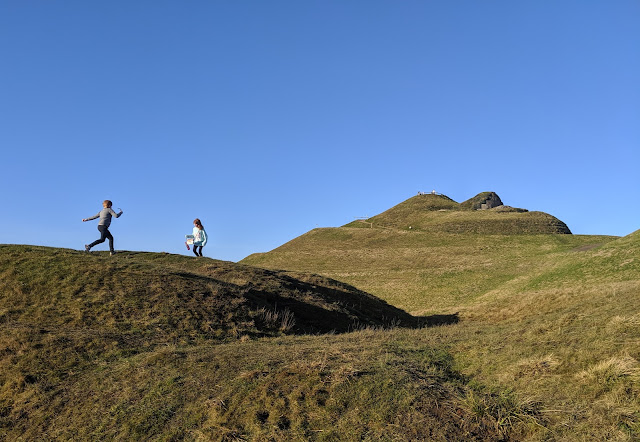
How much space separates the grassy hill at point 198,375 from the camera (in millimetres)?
7512

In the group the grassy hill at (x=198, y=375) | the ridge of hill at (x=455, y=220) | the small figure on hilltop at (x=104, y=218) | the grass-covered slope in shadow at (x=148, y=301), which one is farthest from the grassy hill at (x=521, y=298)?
the small figure on hilltop at (x=104, y=218)

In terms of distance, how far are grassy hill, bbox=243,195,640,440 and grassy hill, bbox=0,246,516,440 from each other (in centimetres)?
82

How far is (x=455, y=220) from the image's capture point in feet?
287

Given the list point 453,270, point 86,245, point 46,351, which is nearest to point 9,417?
point 46,351

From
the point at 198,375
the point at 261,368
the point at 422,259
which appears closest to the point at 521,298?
the point at 261,368

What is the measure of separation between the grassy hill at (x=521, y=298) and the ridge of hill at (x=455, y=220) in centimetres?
56

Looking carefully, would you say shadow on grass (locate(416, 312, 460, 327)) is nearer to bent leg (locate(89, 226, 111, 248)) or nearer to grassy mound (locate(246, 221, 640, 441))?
grassy mound (locate(246, 221, 640, 441))

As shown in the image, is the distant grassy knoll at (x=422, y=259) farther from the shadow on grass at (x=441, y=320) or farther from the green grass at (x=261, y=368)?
the green grass at (x=261, y=368)

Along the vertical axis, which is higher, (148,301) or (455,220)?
(455,220)

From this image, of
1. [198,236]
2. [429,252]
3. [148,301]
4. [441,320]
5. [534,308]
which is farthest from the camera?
[429,252]

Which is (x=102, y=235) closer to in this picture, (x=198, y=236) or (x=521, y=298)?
(x=198, y=236)

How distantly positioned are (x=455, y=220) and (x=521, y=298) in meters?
63.8

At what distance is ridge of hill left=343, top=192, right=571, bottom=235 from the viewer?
8140cm

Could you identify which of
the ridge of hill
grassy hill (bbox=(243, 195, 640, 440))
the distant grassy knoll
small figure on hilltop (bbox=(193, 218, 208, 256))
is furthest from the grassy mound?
small figure on hilltop (bbox=(193, 218, 208, 256))
